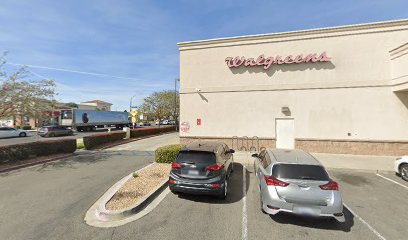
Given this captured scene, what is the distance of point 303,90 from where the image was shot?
43.9 ft

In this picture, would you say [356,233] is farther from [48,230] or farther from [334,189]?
[48,230]

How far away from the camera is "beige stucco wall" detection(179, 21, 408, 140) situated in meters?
12.4

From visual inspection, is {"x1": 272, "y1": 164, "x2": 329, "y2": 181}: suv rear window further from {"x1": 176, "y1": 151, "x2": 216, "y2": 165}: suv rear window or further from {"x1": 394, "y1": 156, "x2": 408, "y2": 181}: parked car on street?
{"x1": 394, "y1": 156, "x2": 408, "y2": 181}: parked car on street

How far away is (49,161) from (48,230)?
8.86m

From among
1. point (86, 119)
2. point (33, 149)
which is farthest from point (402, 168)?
point (86, 119)

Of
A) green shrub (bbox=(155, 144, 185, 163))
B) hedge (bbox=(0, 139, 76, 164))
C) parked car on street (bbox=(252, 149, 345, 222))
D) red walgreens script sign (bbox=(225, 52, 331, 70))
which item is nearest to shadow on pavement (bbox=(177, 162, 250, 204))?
parked car on street (bbox=(252, 149, 345, 222))

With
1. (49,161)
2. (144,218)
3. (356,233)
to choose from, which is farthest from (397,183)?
(49,161)

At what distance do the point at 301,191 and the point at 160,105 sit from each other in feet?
136

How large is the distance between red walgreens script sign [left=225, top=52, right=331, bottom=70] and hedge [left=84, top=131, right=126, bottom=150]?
1201 centimetres

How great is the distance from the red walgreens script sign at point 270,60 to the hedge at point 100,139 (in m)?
12.0

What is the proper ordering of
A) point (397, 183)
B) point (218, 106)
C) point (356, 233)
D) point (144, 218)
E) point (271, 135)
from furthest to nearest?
point (218, 106) → point (271, 135) → point (397, 183) → point (144, 218) → point (356, 233)

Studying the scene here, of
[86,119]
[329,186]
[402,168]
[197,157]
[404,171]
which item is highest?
[86,119]

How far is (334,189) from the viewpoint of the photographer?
15.2ft

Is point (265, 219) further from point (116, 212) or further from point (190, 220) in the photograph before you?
point (116, 212)
